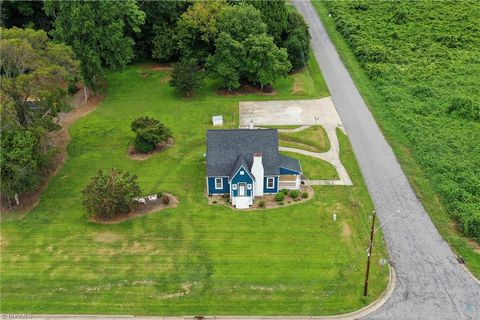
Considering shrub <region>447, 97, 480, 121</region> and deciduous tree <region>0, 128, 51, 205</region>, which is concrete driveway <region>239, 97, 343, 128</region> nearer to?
shrub <region>447, 97, 480, 121</region>

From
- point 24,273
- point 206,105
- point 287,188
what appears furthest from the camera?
point 206,105

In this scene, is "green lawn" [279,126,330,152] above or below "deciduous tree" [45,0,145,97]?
below

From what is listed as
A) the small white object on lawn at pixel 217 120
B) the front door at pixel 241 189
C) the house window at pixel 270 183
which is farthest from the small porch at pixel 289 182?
the small white object on lawn at pixel 217 120

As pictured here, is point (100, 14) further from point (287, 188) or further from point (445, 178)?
point (445, 178)

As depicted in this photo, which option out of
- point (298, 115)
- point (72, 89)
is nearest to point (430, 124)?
point (298, 115)

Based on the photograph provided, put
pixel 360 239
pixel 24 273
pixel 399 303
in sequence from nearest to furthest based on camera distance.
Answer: pixel 399 303, pixel 24 273, pixel 360 239

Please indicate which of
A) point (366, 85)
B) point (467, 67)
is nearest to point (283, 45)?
point (366, 85)

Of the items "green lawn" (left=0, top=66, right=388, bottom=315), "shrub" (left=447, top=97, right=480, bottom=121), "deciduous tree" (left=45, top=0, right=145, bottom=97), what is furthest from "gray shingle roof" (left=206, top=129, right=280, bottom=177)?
"shrub" (left=447, top=97, right=480, bottom=121)
